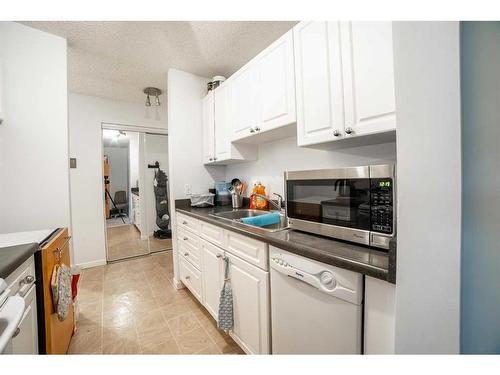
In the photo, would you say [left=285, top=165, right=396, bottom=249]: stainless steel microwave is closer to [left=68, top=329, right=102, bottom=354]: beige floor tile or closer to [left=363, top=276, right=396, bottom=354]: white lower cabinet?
[left=363, top=276, right=396, bottom=354]: white lower cabinet

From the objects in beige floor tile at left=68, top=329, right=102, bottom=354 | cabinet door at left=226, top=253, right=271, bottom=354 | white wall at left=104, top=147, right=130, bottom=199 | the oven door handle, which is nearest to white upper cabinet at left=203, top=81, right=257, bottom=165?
cabinet door at left=226, top=253, right=271, bottom=354

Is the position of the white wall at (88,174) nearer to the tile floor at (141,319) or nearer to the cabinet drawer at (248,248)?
the tile floor at (141,319)

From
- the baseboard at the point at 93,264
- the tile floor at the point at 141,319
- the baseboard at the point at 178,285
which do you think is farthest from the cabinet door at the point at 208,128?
the baseboard at the point at 93,264

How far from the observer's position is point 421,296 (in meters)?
0.41

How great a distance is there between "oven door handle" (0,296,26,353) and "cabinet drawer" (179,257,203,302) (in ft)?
4.03

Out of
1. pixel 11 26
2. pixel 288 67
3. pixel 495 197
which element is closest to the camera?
pixel 495 197

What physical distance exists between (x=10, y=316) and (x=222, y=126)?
1.77 meters

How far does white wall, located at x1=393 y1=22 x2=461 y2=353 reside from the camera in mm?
373

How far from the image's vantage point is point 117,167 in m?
3.26

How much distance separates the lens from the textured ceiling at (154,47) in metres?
1.55

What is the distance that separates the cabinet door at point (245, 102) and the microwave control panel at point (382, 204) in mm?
1033

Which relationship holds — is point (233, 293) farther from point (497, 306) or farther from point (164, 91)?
point (164, 91)

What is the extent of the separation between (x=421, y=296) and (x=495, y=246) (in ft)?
0.53

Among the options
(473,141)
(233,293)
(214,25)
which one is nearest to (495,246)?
(473,141)
